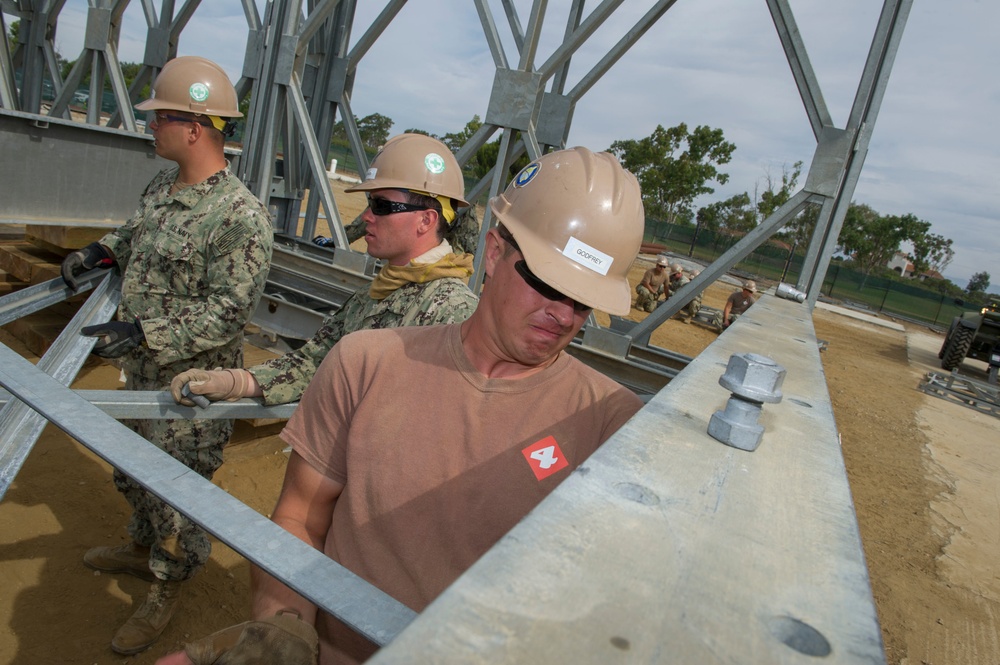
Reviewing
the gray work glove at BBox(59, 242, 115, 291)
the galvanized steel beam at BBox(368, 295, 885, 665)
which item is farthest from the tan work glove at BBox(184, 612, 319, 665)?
the gray work glove at BBox(59, 242, 115, 291)

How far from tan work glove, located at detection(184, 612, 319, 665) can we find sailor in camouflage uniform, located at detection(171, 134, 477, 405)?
1213 mm

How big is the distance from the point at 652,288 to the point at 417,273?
14.3 m

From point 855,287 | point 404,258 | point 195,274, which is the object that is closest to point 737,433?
point 404,258

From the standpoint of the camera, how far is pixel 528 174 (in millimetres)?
1517

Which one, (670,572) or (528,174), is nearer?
(670,572)

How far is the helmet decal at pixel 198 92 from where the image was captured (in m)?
3.03

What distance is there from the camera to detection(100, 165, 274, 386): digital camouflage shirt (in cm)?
288

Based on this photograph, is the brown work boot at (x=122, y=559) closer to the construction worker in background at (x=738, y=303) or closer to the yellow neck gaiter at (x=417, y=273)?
the yellow neck gaiter at (x=417, y=273)

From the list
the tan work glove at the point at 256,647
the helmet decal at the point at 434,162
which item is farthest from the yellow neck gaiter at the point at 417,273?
the tan work glove at the point at 256,647

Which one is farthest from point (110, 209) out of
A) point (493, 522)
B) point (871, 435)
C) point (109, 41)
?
point (871, 435)

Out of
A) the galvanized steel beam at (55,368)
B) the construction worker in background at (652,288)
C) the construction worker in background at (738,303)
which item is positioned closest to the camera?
the galvanized steel beam at (55,368)

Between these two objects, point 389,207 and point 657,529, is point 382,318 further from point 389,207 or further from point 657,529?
point 657,529

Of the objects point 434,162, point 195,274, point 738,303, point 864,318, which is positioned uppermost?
point 434,162

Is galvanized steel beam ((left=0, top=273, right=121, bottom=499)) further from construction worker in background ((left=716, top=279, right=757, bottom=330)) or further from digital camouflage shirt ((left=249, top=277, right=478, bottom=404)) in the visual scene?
construction worker in background ((left=716, top=279, right=757, bottom=330))
